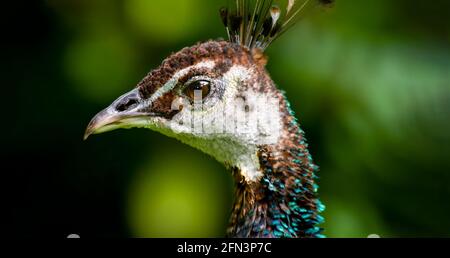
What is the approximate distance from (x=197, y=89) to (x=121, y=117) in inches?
6.8

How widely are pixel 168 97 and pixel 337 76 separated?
3.31 ft

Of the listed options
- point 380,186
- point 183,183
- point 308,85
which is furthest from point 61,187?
point 380,186

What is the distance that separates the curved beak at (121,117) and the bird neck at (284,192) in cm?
24

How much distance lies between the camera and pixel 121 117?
4.22 ft

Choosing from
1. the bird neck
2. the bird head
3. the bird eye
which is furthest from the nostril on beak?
the bird neck

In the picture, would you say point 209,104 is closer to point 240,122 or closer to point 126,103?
point 240,122

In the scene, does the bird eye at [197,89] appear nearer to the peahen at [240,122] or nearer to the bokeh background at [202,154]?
the peahen at [240,122]

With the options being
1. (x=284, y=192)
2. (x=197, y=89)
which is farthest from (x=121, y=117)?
(x=284, y=192)

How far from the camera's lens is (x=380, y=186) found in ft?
7.20

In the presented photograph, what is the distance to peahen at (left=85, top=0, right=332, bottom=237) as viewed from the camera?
1285 millimetres

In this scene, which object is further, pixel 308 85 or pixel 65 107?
pixel 65 107

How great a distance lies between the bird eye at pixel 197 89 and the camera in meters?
1.29

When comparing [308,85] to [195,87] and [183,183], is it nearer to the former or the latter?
[183,183]

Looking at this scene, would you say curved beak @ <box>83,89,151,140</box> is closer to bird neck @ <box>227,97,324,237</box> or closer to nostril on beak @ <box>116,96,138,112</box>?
nostril on beak @ <box>116,96,138,112</box>
